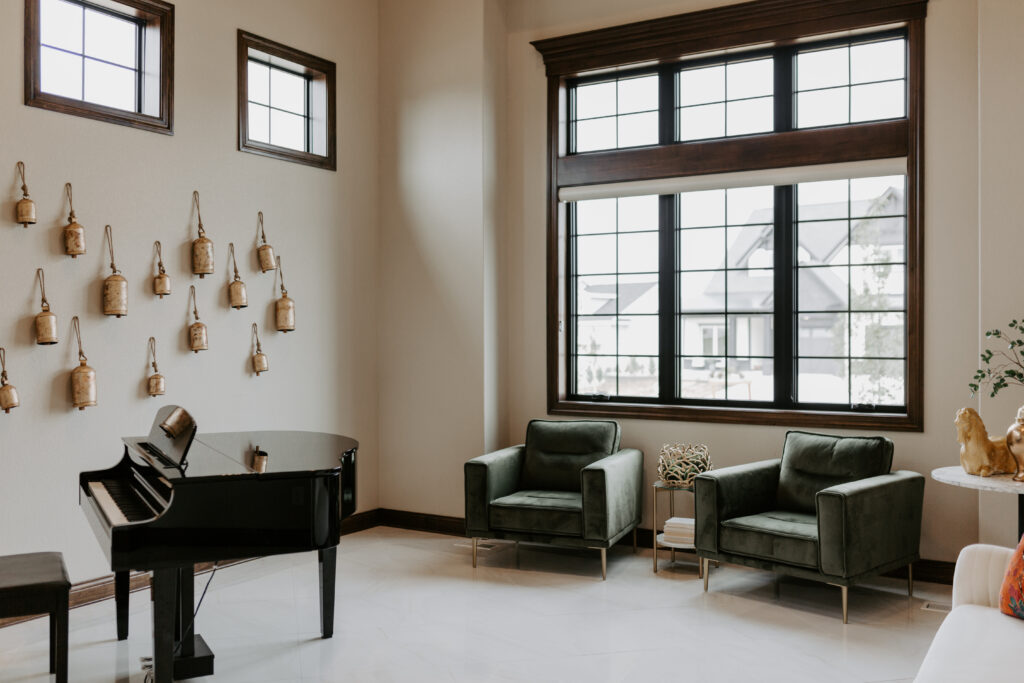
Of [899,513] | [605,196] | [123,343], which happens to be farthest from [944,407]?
[123,343]

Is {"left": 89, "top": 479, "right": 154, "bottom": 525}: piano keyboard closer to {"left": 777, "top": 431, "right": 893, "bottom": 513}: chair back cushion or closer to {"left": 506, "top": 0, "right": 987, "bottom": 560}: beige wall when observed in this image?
{"left": 777, "top": 431, "right": 893, "bottom": 513}: chair back cushion

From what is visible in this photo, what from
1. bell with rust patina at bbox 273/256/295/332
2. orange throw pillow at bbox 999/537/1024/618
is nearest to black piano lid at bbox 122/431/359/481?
bell with rust patina at bbox 273/256/295/332

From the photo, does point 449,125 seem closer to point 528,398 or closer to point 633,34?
point 633,34

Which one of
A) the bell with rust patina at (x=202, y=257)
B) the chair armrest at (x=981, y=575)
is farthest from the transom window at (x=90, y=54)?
the chair armrest at (x=981, y=575)

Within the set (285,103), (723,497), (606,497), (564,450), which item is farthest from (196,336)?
(723,497)

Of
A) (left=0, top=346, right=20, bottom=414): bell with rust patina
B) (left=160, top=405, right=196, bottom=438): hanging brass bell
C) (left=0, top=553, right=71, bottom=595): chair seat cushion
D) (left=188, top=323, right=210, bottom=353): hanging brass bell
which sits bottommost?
(left=0, top=553, right=71, bottom=595): chair seat cushion

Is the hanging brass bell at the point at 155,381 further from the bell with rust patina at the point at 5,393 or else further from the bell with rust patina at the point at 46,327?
the bell with rust patina at the point at 5,393

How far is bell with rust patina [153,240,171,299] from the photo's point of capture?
4.46m

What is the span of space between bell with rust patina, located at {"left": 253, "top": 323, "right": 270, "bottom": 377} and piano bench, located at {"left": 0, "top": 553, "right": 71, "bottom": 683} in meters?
2.13

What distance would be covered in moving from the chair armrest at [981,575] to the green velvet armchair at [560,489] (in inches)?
77.2

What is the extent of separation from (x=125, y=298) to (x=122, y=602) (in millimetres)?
1507

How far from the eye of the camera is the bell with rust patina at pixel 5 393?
379cm

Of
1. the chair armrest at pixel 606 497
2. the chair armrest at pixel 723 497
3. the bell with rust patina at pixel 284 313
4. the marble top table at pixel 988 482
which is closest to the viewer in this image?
the marble top table at pixel 988 482

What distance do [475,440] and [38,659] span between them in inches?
111
